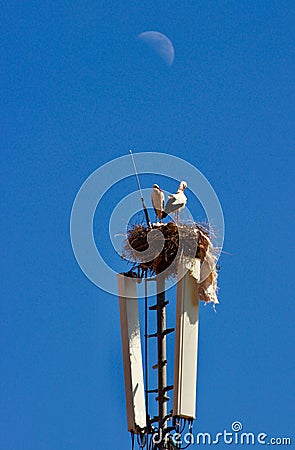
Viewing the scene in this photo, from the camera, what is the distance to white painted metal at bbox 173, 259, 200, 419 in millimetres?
21203

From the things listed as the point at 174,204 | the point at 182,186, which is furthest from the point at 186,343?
the point at 182,186

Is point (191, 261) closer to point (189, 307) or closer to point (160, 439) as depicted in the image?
point (189, 307)

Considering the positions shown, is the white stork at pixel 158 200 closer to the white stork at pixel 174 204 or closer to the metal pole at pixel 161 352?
the white stork at pixel 174 204

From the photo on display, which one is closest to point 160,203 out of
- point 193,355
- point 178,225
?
point 178,225

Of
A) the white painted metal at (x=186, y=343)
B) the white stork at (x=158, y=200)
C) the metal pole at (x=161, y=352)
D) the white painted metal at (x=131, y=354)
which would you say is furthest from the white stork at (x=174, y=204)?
the white painted metal at (x=131, y=354)

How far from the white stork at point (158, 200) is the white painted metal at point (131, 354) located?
92cm

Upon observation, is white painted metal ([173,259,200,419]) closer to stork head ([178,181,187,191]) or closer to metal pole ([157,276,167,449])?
metal pole ([157,276,167,449])

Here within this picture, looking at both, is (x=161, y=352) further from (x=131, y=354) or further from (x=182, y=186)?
(x=182, y=186)

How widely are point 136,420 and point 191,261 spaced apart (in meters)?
2.05

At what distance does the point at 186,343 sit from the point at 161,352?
421 millimetres

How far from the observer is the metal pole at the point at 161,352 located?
2158 centimetres

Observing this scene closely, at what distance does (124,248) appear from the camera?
21.9 metres

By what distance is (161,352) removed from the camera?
21844 mm

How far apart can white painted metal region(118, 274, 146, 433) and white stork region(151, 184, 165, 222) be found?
3.01 ft
